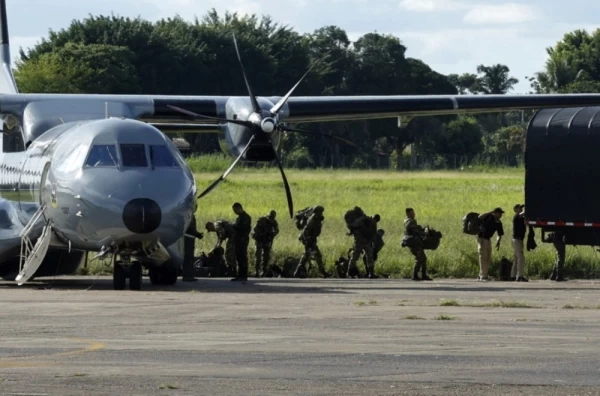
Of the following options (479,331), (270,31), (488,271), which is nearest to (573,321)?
(479,331)

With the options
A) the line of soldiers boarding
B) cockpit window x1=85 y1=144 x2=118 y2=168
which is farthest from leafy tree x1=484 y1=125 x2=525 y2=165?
cockpit window x1=85 y1=144 x2=118 y2=168

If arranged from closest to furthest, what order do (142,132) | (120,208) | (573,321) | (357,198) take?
(573,321)
(120,208)
(142,132)
(357,198)

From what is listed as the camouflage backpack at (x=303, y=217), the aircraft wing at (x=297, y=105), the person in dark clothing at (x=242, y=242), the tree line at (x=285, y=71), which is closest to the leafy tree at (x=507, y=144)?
the tree line at (x=285, y=71)

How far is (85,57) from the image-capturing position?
84188 millimetres

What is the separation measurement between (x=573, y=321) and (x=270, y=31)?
303 ft

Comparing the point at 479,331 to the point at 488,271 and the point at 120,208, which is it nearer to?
the point at 120,208

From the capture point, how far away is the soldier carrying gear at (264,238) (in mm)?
26969

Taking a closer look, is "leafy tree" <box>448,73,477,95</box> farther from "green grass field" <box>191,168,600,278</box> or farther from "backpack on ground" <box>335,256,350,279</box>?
"backpack on ground" <box>335,256,350,279</box>

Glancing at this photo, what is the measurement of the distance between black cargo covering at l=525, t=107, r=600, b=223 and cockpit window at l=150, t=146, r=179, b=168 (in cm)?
773

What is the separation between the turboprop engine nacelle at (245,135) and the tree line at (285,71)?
4890cm

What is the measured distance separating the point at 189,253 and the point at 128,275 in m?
3.54

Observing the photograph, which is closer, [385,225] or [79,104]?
[79,104]

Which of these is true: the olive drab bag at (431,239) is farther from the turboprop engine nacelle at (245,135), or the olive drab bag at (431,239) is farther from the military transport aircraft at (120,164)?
the turboprop engine nacelle at (245,135)


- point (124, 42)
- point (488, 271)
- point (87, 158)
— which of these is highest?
point (124, 42)
